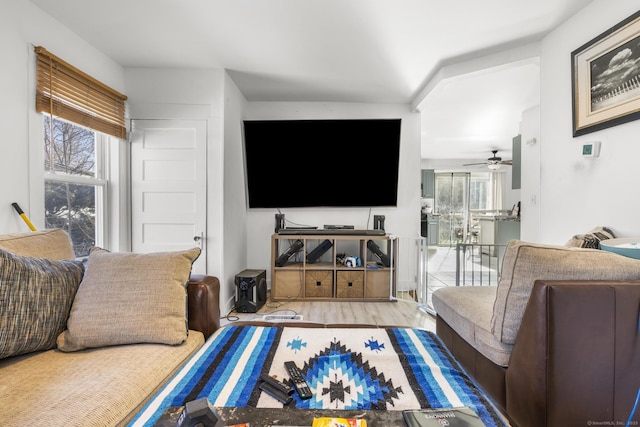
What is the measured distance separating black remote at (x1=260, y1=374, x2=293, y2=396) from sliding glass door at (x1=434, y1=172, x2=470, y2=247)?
7.94m

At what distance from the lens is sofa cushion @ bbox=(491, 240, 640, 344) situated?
119 centimetres

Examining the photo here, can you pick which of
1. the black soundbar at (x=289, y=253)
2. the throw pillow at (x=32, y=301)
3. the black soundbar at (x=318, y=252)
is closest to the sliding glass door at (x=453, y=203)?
the black soundbar at (x=318, y=252)

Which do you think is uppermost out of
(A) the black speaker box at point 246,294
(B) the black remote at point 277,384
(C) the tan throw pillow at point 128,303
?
(C) the tan throw pillow at point 128,303

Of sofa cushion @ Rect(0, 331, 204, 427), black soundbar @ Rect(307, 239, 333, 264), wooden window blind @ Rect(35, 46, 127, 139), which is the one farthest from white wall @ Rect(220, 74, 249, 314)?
sofa cushion @ Rect(0, 331, 204, 427)

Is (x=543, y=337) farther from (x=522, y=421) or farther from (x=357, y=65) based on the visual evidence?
(x=357, y=65)

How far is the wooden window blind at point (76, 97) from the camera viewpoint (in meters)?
1.99

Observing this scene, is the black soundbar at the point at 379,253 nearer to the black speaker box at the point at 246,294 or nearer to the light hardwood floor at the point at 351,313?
the light hardwood floor at the point at 351,313

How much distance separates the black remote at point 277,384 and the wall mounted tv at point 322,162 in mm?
2975

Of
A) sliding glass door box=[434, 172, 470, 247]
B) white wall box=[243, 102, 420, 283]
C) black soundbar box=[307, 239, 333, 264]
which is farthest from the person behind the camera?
sliding glass door box=[434, 172, 470, 247]

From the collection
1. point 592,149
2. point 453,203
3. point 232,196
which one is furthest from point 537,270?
point 453,203

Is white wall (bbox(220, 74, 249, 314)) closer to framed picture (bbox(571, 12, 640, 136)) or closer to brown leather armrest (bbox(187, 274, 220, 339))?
brown leather armrest (bbox(187, 274, 220, 339))

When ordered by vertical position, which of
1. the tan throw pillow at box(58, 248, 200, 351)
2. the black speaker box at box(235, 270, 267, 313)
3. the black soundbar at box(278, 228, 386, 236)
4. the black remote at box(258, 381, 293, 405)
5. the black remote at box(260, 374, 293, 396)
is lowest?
the black speaker box at box(235, 270, 267, 313)

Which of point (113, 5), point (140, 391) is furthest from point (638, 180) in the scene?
point (113, 5)

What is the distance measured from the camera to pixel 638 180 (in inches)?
67.5
